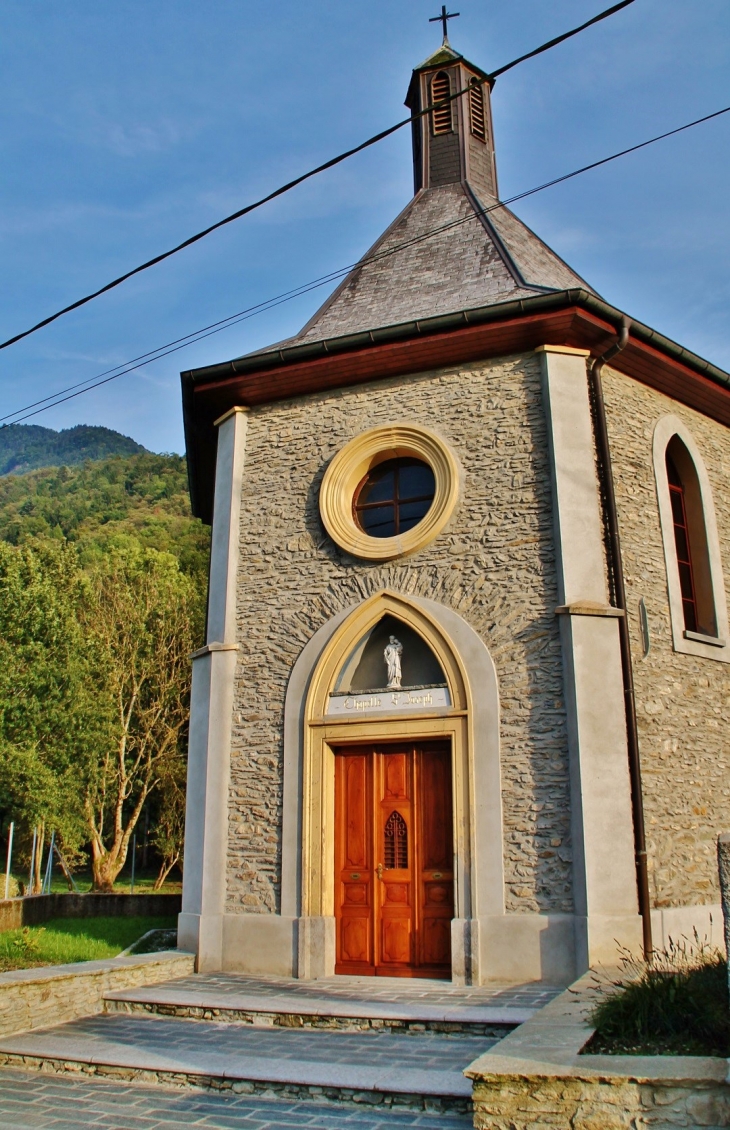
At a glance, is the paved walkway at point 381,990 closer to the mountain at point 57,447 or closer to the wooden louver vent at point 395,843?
the wooden louver vent at point 395,843

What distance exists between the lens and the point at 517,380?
405 inches

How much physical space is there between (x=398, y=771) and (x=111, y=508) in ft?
149

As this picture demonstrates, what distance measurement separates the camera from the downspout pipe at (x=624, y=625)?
8.48m

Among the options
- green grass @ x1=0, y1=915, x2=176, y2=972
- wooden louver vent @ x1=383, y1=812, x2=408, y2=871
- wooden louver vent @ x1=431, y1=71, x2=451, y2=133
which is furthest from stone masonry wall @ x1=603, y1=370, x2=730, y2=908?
wooden louver vent @ x1=431, y1=71, x2=451, y2=133

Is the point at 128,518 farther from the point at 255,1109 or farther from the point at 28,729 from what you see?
the point at 255,1109

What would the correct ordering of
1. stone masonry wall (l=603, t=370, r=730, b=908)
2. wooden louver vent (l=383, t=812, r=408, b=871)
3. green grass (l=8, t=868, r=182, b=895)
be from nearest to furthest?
stone masonry wall (l=603, t=370, r=730, b=908), wooden louver vent (l=383, t=812, r=408, b=871), green grass (l=8, t=868, r=182, b=895)

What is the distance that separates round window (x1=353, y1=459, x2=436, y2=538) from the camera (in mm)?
10758

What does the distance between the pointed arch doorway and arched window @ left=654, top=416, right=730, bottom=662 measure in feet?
8.75

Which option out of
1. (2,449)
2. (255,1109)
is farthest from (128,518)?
(2,449)

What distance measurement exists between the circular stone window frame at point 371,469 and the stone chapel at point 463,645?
36 mm

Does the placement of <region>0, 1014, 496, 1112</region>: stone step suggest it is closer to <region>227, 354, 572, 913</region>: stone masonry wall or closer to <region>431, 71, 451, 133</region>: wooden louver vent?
<region>227, 354, 572, 913</region>: stone masonry wall

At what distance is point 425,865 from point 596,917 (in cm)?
187

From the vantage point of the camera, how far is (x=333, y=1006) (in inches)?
291

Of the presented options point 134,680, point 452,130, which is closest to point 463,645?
point 452,130
